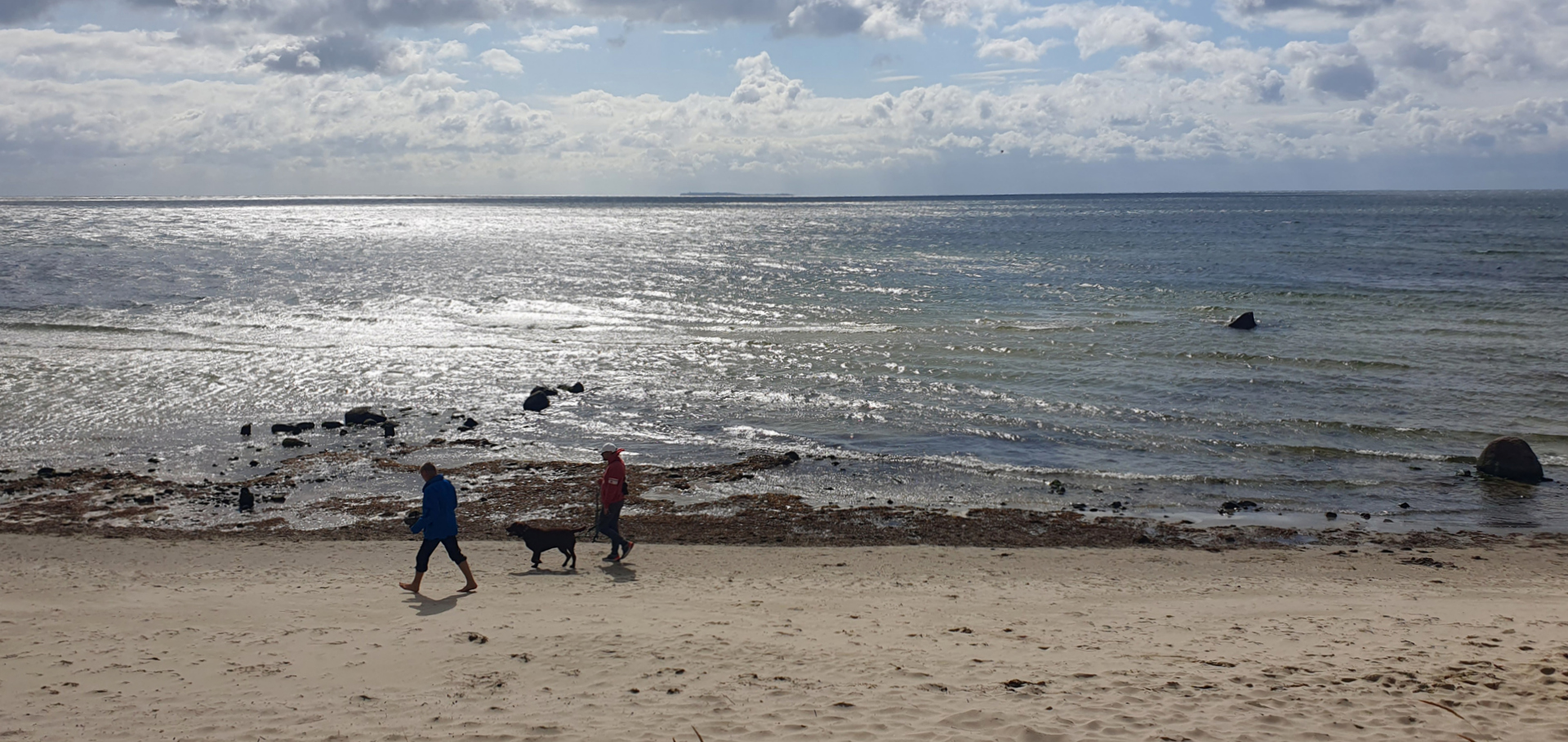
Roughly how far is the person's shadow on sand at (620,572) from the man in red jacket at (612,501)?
0.91 feet

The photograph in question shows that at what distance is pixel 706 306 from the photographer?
4756cm

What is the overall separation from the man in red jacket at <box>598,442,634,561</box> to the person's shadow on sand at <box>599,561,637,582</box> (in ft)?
0.91

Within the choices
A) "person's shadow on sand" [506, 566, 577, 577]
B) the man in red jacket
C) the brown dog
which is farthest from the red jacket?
"person's shadow on sand" [506, 566, 577, 577]

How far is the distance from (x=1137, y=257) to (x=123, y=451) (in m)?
67.9

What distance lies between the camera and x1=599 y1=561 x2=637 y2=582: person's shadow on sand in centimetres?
1473

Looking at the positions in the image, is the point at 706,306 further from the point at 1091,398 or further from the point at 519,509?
the point at 519,509

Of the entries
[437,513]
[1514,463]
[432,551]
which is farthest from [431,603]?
[1514,463]

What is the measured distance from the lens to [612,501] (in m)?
15.3

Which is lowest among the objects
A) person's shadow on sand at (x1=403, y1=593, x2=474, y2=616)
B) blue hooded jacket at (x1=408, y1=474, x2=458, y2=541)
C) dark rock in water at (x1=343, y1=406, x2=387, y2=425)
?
person's shadow on sand at (x1=403, y1=593, x2=474, y2=616)

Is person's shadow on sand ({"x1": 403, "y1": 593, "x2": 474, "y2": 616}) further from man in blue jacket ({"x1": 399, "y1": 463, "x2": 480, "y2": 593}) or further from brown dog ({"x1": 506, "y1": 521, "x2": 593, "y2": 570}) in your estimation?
brown dog ({"x1": 506, "y1": 521, "x2": 593, "y2": 570})

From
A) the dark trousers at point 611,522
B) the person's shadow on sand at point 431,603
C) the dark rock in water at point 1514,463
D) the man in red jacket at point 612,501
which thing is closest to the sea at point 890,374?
the dark rock in water at point 1514,463

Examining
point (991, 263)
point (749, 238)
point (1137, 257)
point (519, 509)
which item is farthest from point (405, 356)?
point (749, 238)

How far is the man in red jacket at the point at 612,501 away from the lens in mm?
15188

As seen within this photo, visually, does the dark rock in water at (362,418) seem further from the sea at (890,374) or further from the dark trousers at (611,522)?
the dark trousers at (611,522)
